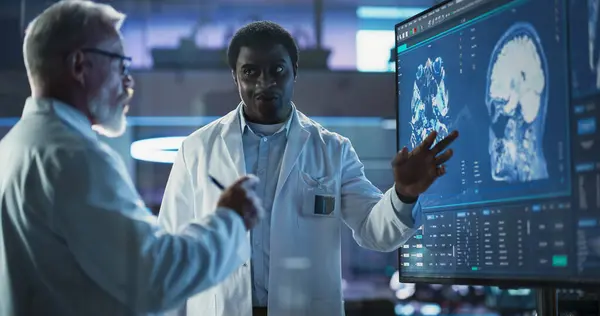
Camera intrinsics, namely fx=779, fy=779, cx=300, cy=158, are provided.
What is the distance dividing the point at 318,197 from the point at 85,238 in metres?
0.82

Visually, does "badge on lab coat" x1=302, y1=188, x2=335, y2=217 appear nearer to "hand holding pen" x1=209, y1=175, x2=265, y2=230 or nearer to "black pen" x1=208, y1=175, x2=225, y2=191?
"black pen" x1=208, y1=175, x2=225, y2=191

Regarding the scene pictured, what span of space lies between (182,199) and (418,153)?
69 cm

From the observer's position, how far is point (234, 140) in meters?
2.09

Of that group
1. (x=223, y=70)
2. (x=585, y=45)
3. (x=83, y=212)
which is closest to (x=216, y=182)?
(x=83, y=212)

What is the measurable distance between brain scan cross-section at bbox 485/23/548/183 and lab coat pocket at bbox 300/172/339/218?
51 cm

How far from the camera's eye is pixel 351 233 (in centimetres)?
219

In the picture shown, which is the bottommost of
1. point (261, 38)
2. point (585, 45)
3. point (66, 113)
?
point (66, 113)

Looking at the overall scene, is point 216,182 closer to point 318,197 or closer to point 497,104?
point 318,197

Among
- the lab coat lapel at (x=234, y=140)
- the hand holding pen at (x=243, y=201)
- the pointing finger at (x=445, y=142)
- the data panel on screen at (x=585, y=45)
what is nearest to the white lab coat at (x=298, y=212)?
the lab coat lapel at (x=234, y=140)

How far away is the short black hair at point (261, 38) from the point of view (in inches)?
80.1

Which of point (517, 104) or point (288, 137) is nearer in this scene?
point (517, 104)

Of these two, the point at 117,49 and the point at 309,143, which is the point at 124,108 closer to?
the point at 117,49

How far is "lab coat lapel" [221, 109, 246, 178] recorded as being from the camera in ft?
6.57

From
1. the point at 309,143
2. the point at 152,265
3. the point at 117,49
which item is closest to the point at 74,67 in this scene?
the point at 117,49
